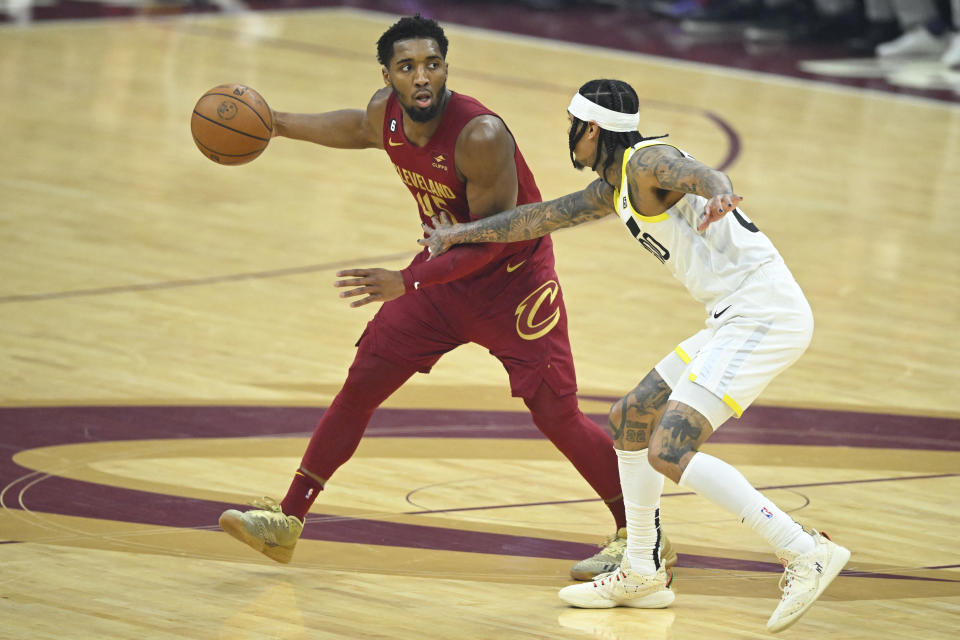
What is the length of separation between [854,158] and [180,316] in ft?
20.8

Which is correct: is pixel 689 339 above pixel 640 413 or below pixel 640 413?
above

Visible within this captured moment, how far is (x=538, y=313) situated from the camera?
494cm

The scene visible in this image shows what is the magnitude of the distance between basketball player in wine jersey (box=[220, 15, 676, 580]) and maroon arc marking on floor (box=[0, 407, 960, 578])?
37 cm

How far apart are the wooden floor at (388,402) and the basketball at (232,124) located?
1210 millimetres

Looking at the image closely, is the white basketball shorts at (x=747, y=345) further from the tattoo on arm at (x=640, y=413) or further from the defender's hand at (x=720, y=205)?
the defender's hand at (x=720, y=205)

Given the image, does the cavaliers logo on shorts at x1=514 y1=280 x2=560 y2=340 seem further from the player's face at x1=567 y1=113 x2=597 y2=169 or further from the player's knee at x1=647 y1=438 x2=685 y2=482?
the player's knee at x1=647 y1=438 x2=685 y2=482

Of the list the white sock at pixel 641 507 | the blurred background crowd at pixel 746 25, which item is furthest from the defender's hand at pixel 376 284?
the blurred background crowd at pixel 746 25

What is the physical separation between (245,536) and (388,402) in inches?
83.0

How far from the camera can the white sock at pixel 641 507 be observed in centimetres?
461

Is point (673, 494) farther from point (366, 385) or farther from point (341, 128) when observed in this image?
point (341, 128)

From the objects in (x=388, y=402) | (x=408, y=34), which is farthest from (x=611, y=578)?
(x=388, y=402)

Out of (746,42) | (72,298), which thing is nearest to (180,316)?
(72,298)

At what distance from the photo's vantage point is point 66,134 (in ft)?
38.2

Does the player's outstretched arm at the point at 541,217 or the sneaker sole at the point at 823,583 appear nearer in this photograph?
the sneaker sole at the point at 823,583
